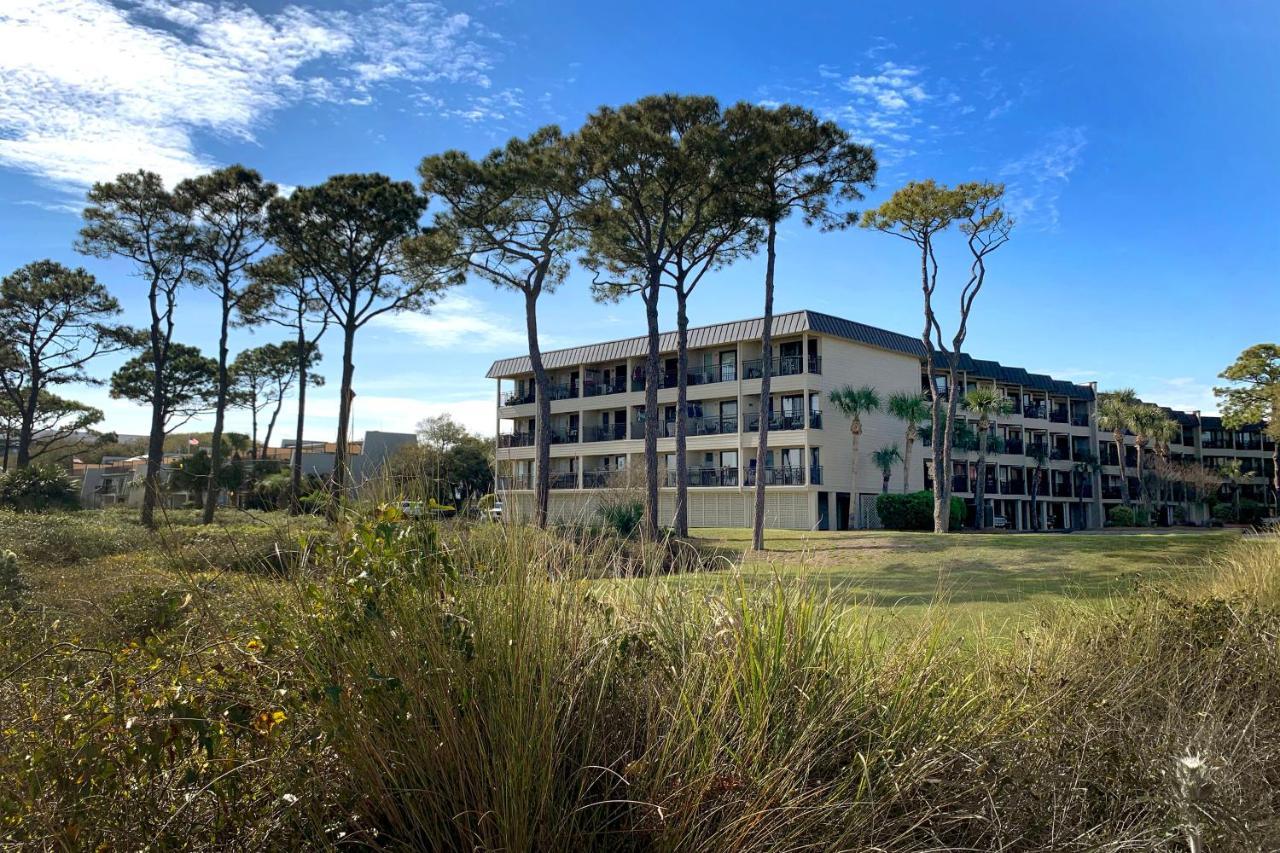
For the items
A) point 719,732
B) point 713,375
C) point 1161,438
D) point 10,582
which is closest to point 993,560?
point 10,582

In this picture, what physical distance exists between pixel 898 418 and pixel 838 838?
1768 inches

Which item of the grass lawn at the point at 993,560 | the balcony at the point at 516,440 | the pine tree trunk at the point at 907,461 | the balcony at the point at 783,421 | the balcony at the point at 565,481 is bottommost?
the grass lawn at the point at 993,560

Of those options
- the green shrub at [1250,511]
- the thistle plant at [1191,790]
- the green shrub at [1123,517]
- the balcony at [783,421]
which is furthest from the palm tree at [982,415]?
the thistle plant at [1191,790]

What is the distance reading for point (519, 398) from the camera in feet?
185

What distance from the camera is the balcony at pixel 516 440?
53438mm

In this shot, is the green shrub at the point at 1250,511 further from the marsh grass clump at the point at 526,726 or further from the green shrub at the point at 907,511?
the marsh grass clump at the point at 526,726

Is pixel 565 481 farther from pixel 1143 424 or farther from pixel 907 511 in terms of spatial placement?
pixel 1143 424

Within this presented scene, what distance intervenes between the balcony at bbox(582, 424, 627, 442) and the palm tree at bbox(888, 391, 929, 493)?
1433 centimetres

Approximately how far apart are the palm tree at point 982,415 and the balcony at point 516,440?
24.8 meters

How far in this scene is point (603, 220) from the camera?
27.7 m

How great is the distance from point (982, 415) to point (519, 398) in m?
27.2

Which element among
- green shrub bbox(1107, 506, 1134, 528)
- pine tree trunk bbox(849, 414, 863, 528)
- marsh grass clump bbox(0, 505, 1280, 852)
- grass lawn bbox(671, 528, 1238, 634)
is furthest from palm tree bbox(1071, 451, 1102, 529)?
marsh grass clump bbox(0, 505, 1280, 852)

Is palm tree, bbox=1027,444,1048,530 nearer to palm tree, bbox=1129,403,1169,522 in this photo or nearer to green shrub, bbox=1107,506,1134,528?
green shrub, bbox=1107,506,1134,528

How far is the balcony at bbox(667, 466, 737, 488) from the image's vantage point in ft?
145
